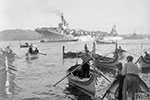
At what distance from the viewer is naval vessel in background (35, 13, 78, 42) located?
84.4 meters

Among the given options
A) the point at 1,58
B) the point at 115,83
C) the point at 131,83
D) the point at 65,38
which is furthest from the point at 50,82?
the point at 65,38

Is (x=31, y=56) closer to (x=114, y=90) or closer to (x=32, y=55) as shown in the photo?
(x=32, y=55)

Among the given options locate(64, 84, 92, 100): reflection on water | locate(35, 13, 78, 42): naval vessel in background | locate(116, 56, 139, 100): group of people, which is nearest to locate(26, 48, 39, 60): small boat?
locate(64, 84, 92, 100): reflection on water

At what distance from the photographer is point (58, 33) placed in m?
84.6

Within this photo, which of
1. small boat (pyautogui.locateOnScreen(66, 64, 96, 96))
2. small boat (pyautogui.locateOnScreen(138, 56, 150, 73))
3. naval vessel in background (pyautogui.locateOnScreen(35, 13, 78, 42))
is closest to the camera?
small boat (pyautogui.locateOnScreen(66, 64, 96, 96))

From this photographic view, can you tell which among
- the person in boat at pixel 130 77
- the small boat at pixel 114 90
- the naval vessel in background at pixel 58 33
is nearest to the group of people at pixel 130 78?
the person in boat at pixel 130 77

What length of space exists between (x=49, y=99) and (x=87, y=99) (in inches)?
64.7

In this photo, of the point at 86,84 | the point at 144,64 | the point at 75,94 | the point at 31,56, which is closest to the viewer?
the point at 86,84

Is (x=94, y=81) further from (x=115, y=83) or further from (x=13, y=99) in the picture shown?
(x=13, y=99)

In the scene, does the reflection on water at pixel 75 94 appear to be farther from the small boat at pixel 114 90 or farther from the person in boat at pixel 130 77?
the person in boat at pixel 130 77

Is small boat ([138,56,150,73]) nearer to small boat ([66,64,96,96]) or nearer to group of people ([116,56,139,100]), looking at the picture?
small boat ([66,64,96,96])

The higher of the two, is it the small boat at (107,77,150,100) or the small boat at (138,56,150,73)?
the small boat at (107,77,150,100)

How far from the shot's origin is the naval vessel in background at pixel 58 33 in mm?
84387

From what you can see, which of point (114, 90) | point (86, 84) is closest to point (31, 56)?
point (86, 84)
